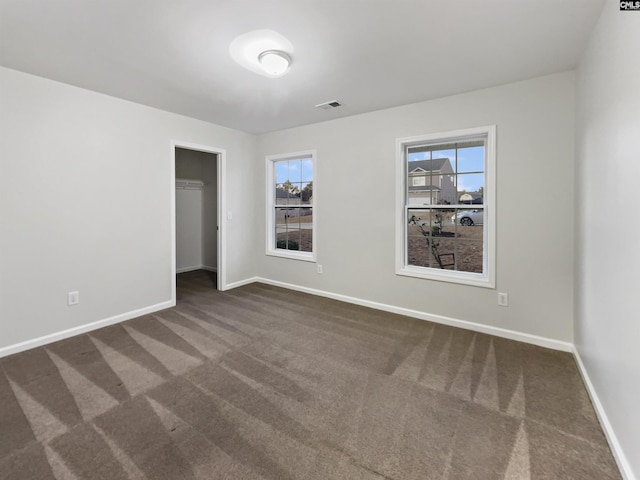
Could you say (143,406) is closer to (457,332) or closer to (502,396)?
(502,396)

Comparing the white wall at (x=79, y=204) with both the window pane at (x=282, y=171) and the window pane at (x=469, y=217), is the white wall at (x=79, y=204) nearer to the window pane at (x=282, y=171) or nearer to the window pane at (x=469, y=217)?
the window pane at (x=282, y=171)

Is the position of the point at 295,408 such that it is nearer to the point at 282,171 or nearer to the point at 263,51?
the point at 263,51

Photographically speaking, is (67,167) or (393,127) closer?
(67,167)

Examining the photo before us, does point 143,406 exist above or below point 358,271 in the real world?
below

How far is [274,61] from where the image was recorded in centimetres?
231

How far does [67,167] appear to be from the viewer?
2.96m

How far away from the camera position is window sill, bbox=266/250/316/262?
452 centimetres

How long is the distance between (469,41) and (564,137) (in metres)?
1.29

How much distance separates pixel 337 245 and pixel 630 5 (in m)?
3.25

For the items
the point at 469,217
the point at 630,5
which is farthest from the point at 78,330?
the point at 630,5

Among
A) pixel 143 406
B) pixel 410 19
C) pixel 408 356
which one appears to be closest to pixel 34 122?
pixel 143 406

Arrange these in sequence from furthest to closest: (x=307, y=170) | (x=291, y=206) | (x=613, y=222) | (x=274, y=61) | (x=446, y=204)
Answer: (x=291, y=206) → (x=307, y=170) → (x=446, y=204) → (x=274, y=61) → (x=613, y=222)

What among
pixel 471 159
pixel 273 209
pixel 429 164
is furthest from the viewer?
pixel 273 209

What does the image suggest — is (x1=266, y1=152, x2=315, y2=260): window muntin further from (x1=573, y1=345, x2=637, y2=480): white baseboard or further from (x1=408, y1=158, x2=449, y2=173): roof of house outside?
(x1=573, y1=345, x2=637, y2=480): white baseboard
